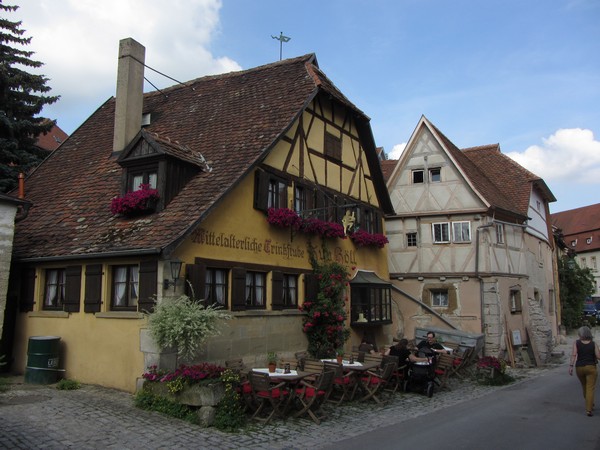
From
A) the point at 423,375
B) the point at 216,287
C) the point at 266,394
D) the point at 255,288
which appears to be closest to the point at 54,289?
the point at 216,287

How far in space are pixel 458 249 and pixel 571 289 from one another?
16117 mm

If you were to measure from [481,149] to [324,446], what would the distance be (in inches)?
836

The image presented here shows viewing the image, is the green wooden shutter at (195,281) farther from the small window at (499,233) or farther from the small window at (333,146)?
the small window at (499,233)

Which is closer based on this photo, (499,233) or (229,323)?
(229,323)

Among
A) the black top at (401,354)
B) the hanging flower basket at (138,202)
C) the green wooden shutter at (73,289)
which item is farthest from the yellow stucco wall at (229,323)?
the black top at (401,354)

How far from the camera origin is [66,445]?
720 cm

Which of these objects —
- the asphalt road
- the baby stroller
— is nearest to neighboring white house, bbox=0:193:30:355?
the asphalt road

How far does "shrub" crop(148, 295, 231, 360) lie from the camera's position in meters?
9.50

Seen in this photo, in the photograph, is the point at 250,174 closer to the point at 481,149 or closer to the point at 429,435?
the point at 429,435

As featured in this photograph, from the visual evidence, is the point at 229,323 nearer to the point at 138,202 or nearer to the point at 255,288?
the point at 255,288

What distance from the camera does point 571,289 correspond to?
33.0 meters

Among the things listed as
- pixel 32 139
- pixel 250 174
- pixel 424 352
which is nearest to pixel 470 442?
pixel 424 352

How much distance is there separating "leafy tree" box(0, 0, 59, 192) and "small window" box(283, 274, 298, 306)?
31.8 feet

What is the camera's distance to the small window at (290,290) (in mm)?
14055
